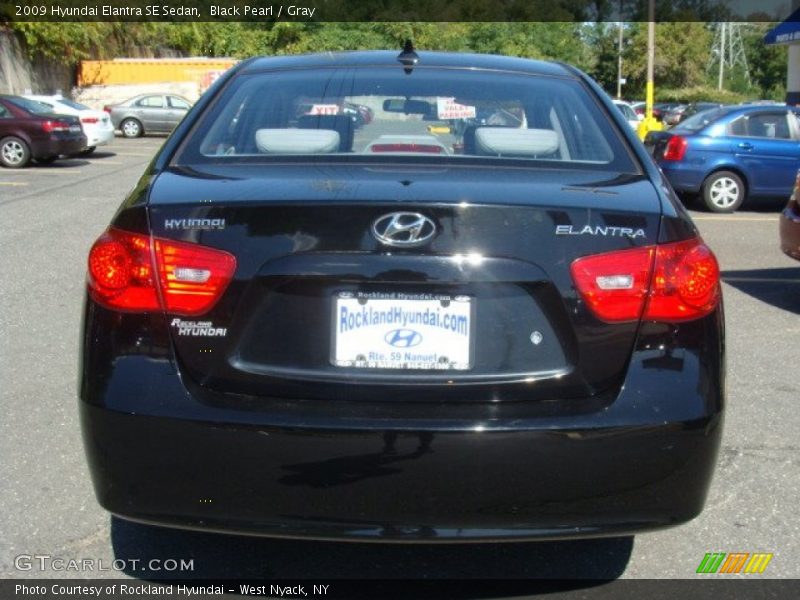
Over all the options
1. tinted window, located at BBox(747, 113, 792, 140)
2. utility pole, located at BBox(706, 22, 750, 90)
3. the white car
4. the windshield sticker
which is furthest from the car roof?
utility pole, located at BBox(706, 22, 750, 90)

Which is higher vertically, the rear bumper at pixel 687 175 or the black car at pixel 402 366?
the black car at pixel 402 366

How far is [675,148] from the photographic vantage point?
13891 mm

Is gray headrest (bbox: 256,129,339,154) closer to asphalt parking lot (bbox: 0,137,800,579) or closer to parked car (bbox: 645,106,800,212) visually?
asphalt parking lot (bbox: 0,137,800,579)

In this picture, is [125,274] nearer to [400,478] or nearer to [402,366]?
[402,366]

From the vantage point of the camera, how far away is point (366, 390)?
2.70 metres

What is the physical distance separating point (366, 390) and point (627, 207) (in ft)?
2.89

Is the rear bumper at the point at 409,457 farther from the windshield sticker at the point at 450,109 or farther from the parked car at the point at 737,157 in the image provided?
the parked car at the point at 737,157

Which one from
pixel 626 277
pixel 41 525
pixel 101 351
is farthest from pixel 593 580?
pixel 41 525

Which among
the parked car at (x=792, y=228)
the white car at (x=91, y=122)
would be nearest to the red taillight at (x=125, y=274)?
the parked car at (x=792, y=228)

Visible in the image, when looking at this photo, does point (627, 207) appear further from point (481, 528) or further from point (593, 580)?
point (593, 580)

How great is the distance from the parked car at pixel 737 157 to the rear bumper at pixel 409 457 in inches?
455

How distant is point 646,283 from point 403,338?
0.68m

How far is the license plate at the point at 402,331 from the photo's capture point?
8.87 ft

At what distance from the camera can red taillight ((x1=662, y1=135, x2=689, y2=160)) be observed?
13.8 metres
